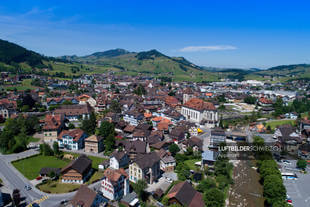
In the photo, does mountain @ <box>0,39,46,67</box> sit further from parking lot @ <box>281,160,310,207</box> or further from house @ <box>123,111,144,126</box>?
parking lot @ <box>281,160,310,207</box>

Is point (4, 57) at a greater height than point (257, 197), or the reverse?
point (4, 57)

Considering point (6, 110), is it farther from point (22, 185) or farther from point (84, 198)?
point (84, 198)

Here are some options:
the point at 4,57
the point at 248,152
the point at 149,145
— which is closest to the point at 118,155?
the point at 149,145

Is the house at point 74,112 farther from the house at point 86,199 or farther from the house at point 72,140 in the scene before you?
the house at point 86,199

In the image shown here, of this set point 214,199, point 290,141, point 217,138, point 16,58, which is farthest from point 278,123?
point 16,58

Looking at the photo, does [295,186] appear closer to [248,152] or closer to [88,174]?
[248,152]

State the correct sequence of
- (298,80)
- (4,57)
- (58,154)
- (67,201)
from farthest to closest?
(298,80) < (4,57) < (58,154) < (67,201)

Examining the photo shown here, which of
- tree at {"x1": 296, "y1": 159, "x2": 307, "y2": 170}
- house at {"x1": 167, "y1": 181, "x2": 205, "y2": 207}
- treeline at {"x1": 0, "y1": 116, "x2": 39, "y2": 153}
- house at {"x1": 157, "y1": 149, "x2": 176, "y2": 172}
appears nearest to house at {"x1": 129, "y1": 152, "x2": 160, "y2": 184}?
house at {"x1": 157, "y1": 149, "x2": 176, "y2": 172}
